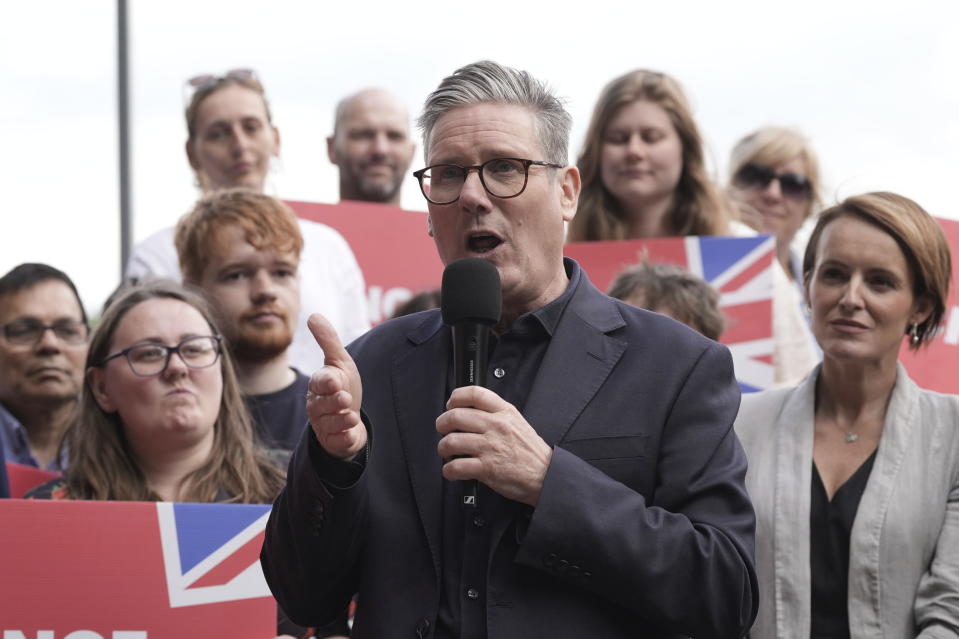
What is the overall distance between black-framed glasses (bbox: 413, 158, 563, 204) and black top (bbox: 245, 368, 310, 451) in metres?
2.23

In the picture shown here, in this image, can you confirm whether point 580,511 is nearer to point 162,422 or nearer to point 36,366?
point 162,422

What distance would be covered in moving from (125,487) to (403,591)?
75.8 inches

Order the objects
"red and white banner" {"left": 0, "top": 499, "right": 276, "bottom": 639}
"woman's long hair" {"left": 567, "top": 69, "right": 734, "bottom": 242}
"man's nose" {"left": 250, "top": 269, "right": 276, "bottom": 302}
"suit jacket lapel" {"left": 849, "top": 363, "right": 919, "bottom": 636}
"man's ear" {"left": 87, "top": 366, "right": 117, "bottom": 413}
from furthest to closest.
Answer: "woman's long hair" {"left": 567, "top": 69, "right": 734, "bottom": 242}
"man's nose" {"left": 250, "top": 269, "right": 276, "bottom": 302}
"man's ear" {"left": 87, "top": 366, "right": 117, "bottom": 413}
"red and white banner" {"left": 0, "top": 499, "right": 276, "bottom": 639}
"suit jacket lapel" {"left": 849, "top": 363, "right": 919, "bottom": 636}

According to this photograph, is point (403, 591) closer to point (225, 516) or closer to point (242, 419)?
point (225, 516)

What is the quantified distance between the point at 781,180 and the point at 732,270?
3.64ft

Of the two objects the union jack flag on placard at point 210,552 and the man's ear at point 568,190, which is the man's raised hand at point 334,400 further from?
the union jack flag on placard at point 210,552

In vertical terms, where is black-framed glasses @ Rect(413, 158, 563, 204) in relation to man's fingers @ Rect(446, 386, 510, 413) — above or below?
above

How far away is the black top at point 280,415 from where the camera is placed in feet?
16.2

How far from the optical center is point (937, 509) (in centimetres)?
366

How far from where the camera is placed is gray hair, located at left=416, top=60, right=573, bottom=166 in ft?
9.53

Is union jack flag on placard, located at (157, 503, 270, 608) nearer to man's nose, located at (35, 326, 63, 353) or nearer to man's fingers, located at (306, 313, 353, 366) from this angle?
man's fingers, located at (306, 313, 353, 366)

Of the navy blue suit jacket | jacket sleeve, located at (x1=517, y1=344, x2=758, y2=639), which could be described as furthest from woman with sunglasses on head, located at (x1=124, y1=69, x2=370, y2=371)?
jacket sleeve, located at (x1=517, y1=344, x2=758, y2=639)

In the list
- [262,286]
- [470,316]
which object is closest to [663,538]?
[470,316]

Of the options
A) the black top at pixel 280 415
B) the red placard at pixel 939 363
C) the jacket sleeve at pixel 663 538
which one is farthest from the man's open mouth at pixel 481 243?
the red placard at pixel 939 363
